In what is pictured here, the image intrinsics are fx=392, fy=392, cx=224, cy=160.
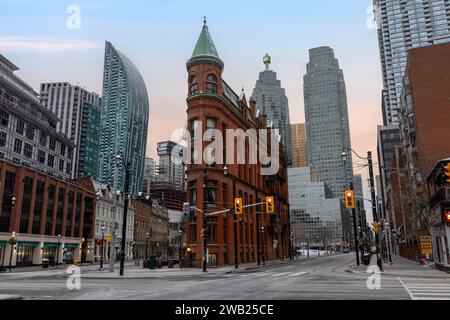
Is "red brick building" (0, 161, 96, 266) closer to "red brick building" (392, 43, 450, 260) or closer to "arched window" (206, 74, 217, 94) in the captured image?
"arched window" (206, 74, 217, 94)

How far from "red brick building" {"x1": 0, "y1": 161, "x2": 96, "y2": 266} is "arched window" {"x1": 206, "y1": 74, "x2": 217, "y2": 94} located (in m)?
29.0

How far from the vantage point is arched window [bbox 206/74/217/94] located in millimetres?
54875

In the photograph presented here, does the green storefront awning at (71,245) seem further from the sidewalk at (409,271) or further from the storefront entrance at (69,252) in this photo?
the sidewalk at (409,271)

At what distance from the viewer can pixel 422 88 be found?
56.7 m

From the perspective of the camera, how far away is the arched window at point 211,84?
54875mm

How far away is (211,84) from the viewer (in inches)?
2184

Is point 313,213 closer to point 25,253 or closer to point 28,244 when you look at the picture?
point 28,244

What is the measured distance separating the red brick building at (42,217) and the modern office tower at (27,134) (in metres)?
9.66

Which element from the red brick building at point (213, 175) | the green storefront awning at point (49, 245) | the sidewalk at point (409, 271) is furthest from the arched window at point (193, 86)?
the green storefront awning at point (49, 245)

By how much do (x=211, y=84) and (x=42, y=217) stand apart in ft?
119

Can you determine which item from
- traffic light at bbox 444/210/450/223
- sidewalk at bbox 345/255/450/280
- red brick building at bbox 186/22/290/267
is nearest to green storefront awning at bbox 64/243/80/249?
red brick building at bbox 186/22/290/267
